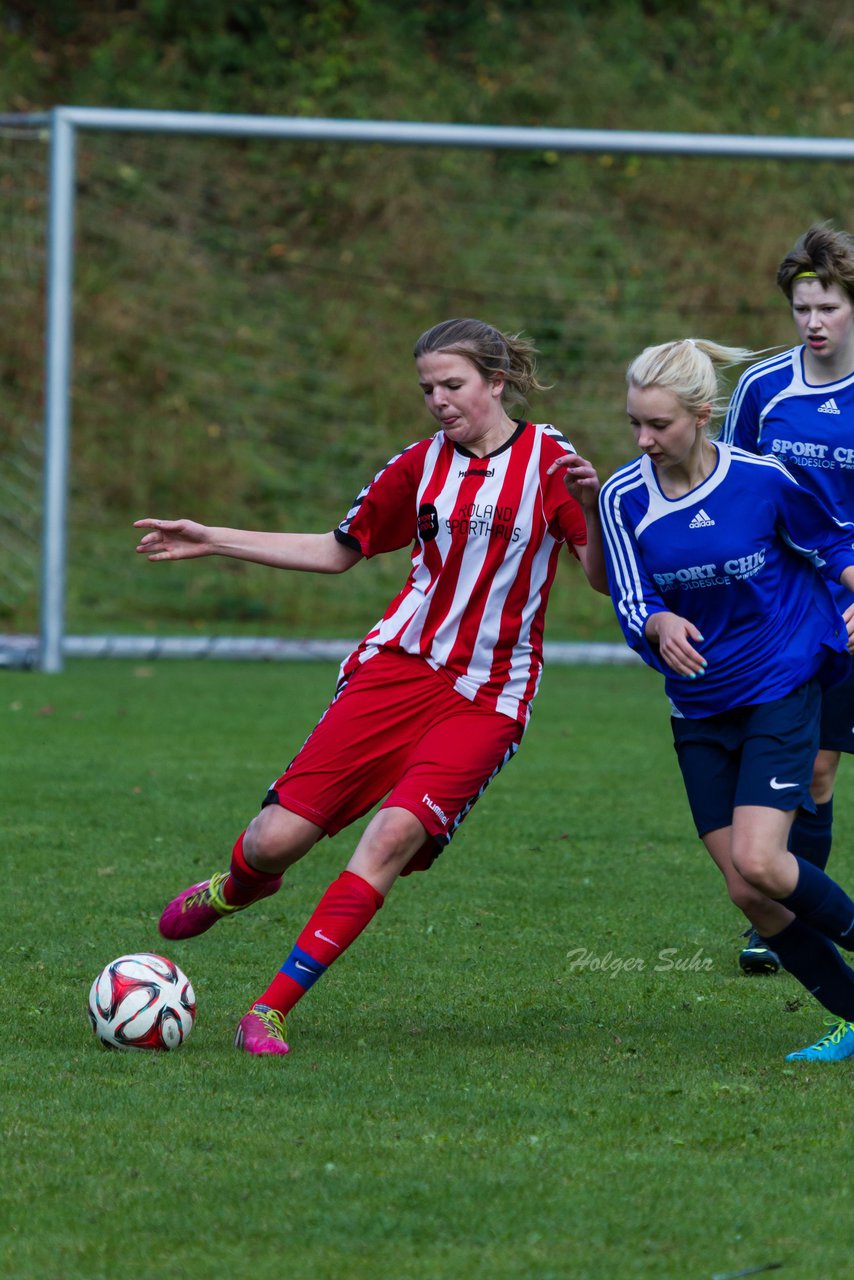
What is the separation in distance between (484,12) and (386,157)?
433 cm

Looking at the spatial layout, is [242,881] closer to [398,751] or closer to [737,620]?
[398,751]

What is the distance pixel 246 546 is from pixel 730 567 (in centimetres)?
132

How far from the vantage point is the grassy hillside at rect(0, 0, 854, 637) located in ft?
47.9

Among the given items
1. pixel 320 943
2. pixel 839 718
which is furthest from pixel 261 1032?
pixel 839 718

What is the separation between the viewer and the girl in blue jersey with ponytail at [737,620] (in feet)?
13.6

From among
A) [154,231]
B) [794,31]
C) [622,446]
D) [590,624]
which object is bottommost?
[590,624]

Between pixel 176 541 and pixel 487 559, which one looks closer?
pixel 487 559

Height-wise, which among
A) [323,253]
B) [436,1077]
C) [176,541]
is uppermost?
[323,253]

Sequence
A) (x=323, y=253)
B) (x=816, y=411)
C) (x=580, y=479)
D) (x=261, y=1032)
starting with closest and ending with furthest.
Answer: (x=261, y=1032), (x=580, y=479), (x=816, y=411), (x=323, y=253)

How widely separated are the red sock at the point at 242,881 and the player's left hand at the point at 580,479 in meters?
1.26

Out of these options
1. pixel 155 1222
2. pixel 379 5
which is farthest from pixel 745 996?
pixel 379 5

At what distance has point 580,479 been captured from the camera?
444cm

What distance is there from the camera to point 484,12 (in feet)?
67.0

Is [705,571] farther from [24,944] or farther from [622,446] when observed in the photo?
[622,446]
